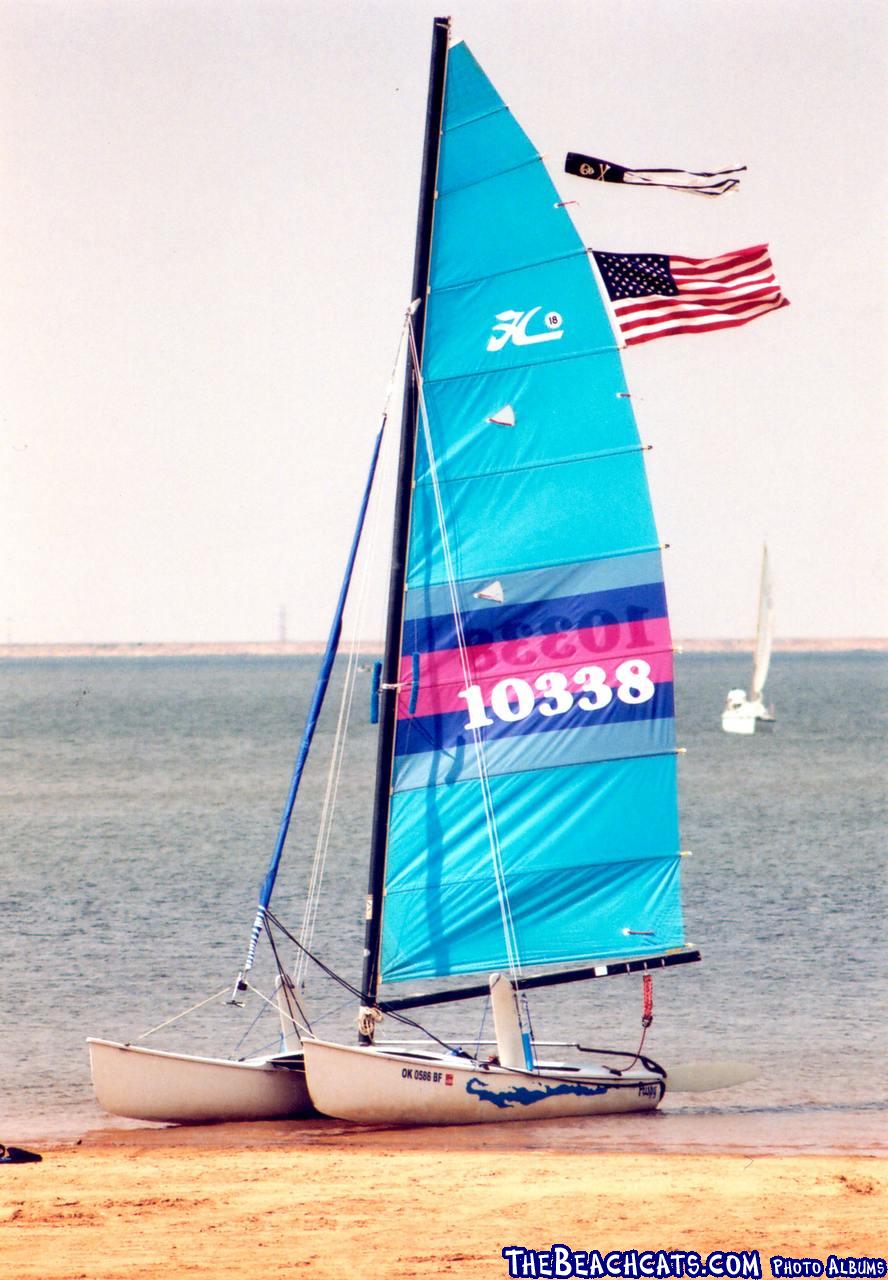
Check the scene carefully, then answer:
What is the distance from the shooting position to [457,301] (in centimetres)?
1978

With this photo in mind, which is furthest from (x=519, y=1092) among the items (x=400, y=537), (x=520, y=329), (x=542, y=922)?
(x=520, y=329)

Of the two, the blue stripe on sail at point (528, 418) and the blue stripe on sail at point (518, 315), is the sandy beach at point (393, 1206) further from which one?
the blue stripe on sail at point (518, 315)

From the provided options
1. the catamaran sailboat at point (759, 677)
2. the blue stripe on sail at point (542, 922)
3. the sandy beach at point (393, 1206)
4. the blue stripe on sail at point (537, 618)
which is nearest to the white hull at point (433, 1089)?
the sandy beach at point (393, 1206)

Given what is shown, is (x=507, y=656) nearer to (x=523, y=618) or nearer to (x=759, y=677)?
(x=523, y=618)

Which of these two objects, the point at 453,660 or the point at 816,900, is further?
the point at 816,900

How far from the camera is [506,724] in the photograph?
20234 millimetres

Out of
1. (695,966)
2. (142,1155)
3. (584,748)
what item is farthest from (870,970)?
(142,1155)

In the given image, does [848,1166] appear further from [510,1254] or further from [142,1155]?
[142,1155]

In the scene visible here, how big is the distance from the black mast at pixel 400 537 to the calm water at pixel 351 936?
134 inches

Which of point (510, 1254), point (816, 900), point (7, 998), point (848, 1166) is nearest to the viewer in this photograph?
point (510, 1254)

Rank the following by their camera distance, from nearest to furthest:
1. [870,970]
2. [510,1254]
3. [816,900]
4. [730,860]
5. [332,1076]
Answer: [510,1254]
[332,1076]
[870,970]
[816,900]
[730,860]

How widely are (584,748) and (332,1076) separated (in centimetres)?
439

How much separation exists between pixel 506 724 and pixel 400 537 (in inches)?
91.6

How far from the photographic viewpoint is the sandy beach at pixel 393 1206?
14680 millimetres
